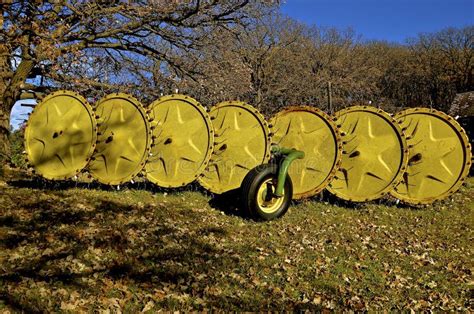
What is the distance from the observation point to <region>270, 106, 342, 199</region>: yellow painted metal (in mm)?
9594

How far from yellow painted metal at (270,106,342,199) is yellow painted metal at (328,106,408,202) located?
0.54m

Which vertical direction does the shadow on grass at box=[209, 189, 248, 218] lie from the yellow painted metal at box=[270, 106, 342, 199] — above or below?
below

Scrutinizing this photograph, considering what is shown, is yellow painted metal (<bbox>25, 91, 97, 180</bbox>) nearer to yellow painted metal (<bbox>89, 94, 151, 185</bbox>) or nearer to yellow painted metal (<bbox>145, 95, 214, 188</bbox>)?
yellow painted metal (<bbox>89, 94, 151, 185</bbox>)

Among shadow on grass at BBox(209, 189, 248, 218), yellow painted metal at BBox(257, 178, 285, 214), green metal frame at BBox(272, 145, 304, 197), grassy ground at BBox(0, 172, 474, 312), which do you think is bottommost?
grassy ground at BBox(0, 172, 474, 312)

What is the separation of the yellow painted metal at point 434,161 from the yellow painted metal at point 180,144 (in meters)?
4.80

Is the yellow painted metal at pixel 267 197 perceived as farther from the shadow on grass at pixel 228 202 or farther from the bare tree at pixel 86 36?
the bare tree at pixel 86 36

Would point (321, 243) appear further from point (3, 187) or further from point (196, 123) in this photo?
point (3, 187)

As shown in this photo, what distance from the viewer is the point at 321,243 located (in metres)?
7.52

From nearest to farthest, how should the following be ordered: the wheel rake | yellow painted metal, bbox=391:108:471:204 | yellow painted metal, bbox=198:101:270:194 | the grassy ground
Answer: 1. the grassy ground
2. the wheel rake
3. yellow painted metal, bbox=198:101:270:194
4. yellow painted metal, bbox=391:108:471:204

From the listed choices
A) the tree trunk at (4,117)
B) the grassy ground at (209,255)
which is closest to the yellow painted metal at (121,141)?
the grassy ground at (209,255)

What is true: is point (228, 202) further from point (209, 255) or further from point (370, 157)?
point (370, 157)

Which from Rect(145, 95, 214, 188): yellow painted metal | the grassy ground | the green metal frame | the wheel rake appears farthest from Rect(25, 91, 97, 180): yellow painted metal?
the green metal frame

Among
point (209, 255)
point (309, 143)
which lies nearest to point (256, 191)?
point (209, 255)

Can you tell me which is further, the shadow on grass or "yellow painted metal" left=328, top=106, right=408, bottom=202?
"yellow painted metal" left=328, top=106, right=408, bottom=202
